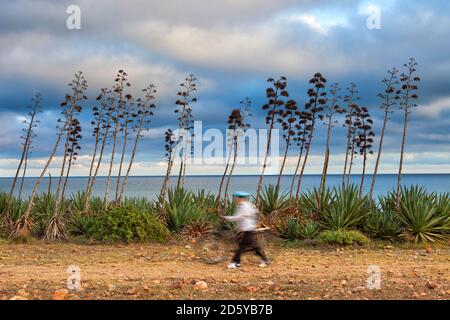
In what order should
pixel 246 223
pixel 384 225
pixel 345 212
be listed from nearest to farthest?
pixel 246 223 < pixel 384 225 < pixel 345 212

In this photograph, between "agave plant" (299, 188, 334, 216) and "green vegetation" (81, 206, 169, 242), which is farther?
"agave plant" (299, 188, 334, 216)

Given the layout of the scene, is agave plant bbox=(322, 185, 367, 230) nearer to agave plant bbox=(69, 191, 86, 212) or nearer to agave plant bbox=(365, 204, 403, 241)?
agave plant bbox=(365, 204, 403, 241)

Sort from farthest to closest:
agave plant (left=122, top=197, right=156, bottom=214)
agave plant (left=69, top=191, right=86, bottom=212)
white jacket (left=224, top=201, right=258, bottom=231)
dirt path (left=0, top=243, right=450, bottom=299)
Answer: agave plant (left=69, top=191, right=86, bottom=212) < agave plant (left=122, top=197, right=156, bottom=214) < white jacket (left=224, top=201, right=258, bottom=231) < dirt path (left=0, top=243, right=450, bottom=299)

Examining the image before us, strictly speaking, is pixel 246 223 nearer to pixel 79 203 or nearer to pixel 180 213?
pixel 180 213

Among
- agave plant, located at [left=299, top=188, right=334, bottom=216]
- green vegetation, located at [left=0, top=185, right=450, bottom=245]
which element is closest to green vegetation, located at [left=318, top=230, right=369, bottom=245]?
green vegetation, located at [left=0, top=185, right=450, bottom=245]

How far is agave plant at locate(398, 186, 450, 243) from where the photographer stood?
17031 mm

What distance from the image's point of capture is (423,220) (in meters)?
17.0

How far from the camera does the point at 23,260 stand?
13773 mm

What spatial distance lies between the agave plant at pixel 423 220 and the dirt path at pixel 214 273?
1022mm

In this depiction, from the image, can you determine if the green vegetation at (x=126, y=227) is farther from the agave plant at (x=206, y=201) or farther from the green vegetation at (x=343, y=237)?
the green vegetation at (x=343, y=237)

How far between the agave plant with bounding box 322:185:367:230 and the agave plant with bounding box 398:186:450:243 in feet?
4.25

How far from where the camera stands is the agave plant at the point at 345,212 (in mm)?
17609

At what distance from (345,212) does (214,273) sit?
25.0 ft

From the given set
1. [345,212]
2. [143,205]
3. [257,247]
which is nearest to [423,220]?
[345,212]
